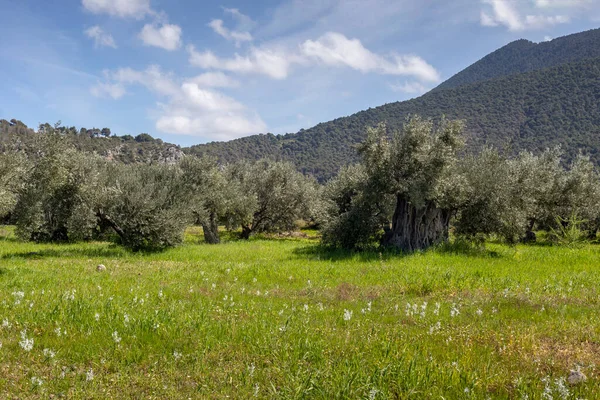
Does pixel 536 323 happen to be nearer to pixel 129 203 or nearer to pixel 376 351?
pixel 376 351

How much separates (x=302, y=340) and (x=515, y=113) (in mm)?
156945

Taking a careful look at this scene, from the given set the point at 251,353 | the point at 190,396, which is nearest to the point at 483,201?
the point at 251,353

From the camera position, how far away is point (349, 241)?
20266 millimetres

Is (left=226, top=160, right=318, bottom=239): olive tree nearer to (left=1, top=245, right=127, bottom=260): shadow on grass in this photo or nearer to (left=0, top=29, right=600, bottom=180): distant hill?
(left=1, top=245, right=127, bottom=260): shadow on grass

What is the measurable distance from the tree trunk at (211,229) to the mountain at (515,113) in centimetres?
6404

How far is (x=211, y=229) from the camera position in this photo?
31141 millimetres

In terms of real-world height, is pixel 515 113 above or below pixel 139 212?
above

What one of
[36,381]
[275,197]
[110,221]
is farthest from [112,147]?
[36,381]

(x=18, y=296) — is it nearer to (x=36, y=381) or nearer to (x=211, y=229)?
(x=36, y=381)

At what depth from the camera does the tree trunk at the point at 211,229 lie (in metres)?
30.1

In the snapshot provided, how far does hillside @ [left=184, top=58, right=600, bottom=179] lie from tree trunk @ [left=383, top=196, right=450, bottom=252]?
101 m

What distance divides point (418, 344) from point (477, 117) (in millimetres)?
152376

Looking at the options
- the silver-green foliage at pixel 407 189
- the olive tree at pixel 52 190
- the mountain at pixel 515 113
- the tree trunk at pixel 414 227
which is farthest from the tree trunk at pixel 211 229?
the mountain at pixel 515 113

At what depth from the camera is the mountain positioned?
118 metres
